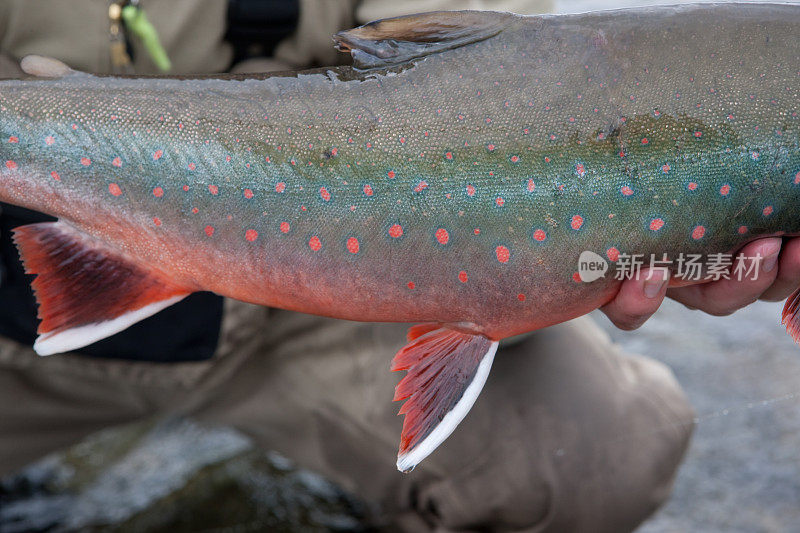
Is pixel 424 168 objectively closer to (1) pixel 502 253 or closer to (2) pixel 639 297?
(1) pixel 502 253

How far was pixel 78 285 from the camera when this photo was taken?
60.7 inches

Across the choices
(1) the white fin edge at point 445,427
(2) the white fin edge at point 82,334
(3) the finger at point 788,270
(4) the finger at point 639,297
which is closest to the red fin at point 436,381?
(1) the white fin edge at point 445,427

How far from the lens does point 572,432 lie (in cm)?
Result: 224

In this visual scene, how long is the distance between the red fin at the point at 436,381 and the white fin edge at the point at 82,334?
467 mm

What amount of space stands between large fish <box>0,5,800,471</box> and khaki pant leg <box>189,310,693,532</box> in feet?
2.37

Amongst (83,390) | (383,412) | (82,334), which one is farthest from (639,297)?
(83,390)

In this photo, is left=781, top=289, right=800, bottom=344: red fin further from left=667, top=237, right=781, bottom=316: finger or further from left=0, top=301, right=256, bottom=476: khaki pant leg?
left=0, top=301, right=256, bottom=476: khaki pant leg

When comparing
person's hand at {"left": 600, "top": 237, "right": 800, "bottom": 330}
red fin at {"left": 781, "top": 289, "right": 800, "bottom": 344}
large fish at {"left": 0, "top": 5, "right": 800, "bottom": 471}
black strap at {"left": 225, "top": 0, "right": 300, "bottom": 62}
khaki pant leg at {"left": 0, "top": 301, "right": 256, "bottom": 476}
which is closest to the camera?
large fish at {"left": 0, "top": 5, "right": 800, "bottom": 471}

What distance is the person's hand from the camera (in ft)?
5.21

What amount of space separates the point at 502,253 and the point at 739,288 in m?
0.53

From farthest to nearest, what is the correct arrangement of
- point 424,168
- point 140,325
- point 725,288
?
1. point 140,325
2. point 725,288
3. point 424,168

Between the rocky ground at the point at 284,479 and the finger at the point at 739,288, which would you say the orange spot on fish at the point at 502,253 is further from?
the rocky ground at the point at 284,479

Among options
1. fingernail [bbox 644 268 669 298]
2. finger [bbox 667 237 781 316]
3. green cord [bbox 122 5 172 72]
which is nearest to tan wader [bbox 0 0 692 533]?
green cord [bbox 122 5 172 72]

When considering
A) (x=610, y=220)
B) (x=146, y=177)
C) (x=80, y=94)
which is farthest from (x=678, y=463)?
(x=80, y=94)
